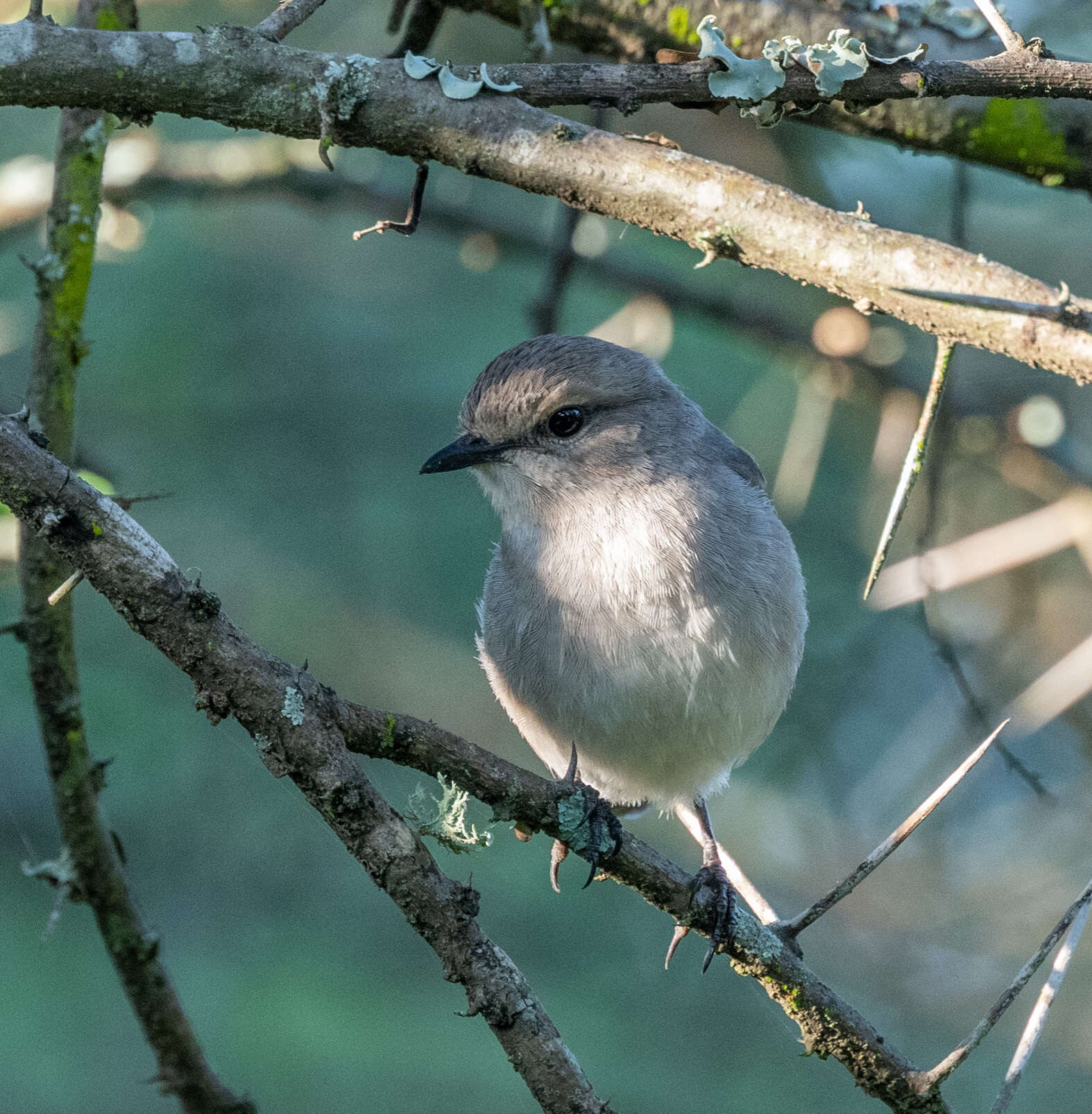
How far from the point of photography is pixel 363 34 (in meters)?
7.64

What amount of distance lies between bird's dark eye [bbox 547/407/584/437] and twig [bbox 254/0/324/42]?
5.28 ft

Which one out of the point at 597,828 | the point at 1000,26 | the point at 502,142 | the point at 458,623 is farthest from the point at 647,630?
the point at 458,623

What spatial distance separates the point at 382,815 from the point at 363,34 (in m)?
6.58

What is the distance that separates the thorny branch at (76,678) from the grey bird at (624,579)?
1105 mm

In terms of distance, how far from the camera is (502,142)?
2.72 meters

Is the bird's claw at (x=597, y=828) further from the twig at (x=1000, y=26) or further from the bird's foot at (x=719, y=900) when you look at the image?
the twig at (x=1000, y=26)

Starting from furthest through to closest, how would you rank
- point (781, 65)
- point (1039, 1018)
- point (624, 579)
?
1. point (624, 579)
2. point (781, 65)
3. point (1039, 1018)

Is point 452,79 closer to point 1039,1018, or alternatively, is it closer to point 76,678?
point 76,678

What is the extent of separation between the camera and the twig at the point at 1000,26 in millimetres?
2475

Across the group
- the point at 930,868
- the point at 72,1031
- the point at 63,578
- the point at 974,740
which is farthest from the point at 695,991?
the point at 63,578

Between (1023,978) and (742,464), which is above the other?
(742,464)

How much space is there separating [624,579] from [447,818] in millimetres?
1391

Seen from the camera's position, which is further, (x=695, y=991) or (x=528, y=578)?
(x=695, y=991)

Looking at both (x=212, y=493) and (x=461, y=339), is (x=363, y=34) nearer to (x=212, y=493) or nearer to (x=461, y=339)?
(x=461, y=339)
